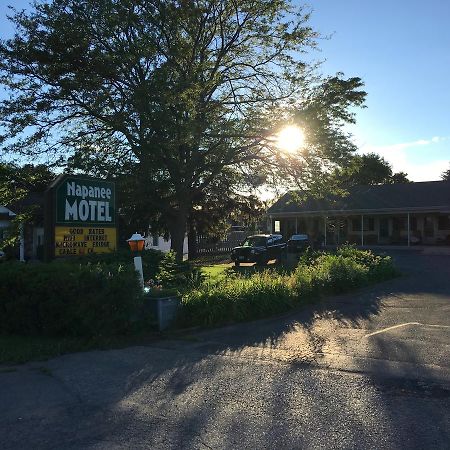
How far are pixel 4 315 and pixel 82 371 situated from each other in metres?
3.24

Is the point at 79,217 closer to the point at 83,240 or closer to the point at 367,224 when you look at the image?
the point at 83,240

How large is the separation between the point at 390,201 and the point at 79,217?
30412 mm

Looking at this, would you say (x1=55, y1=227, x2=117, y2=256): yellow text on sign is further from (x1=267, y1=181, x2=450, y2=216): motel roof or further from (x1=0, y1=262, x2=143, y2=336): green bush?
(x1=267, y1=181, x2=450, y2=216): motel roof

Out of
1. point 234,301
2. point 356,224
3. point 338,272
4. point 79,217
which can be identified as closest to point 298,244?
point 356,224

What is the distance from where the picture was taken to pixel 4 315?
381 inches

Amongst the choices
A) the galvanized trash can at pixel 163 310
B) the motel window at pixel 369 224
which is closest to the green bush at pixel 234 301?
the galvanized trash can at pixel 163 310

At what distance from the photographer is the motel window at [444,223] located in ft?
122

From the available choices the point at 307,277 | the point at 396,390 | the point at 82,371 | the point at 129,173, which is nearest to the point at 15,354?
the point at 82,371

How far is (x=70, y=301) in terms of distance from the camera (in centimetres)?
910

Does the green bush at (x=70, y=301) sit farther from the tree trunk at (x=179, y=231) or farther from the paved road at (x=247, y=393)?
the tree trunk at (x=179, y=231)

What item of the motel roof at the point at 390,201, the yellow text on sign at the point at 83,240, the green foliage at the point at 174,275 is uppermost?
→ the motel roof at the point at 390,201

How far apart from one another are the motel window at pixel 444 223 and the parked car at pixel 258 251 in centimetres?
1372

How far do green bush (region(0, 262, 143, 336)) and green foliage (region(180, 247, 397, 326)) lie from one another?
4.65ft

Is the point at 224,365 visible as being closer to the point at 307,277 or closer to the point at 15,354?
the point at 15,354
